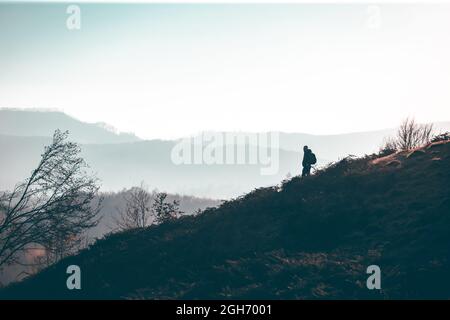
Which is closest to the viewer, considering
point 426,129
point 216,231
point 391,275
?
point 391,275

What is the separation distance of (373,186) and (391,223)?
324 cm

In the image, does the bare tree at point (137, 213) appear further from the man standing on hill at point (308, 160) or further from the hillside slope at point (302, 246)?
the hillside slope at point (302, 246)

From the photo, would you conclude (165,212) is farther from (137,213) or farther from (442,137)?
(137,213)

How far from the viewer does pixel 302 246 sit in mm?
20516

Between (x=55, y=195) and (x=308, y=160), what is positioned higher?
(x=308, y=160)

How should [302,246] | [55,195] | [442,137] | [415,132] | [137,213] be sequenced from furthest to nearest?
[137,213]
[415,132]
[55,195]
[442,137]
[302,246]

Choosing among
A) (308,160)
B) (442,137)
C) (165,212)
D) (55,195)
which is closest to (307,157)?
(308,160)

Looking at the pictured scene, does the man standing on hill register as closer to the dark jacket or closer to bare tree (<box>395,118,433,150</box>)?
the dark jacket

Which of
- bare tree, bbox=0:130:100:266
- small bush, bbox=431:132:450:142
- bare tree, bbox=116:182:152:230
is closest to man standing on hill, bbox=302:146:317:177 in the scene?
small bush, bbox=431:132:450:142

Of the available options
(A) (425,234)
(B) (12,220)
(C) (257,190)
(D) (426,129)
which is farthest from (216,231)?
(D) (426,129)

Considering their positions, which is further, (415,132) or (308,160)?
(415,132)

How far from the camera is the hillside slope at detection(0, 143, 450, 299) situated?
17266mm
